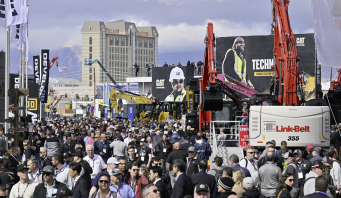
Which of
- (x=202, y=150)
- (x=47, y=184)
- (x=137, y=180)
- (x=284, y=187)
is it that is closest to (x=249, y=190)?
(x=284, y=187)

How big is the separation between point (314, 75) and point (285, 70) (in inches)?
1086

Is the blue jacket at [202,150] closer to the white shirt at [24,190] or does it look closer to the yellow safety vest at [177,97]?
the white shirt at [24,190]

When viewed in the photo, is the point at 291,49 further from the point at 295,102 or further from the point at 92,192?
the point at 92,192

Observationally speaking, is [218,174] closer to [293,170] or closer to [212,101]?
[293,170]

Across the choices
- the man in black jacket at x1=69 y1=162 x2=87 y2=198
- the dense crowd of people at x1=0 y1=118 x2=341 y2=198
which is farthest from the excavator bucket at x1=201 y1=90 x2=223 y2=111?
the man in black jacket at x1=69 y1=162 x2=87 y2=198

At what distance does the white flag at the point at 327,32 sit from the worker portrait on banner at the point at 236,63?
38.3m

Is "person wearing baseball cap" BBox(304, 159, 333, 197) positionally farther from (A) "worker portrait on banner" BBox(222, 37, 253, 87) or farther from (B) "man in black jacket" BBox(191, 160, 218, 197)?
(A) "worker portrait on banner" BBox(222, 37, 253, 87)

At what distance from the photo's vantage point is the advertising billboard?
187ft

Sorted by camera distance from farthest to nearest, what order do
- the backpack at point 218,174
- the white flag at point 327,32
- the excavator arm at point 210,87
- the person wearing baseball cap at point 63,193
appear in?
the excavator arm at point 210,87 < the backpack at point 218,174 < the person wearing baseball cap at point 63,193 < the white flag at point 327,32

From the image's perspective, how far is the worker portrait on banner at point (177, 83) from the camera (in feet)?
187

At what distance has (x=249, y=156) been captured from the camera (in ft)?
32.9

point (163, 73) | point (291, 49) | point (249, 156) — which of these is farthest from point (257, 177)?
point (163, 73)

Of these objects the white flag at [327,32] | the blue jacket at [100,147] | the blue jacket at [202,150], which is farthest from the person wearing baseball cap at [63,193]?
the blue jacket at [100,147]

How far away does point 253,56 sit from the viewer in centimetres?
4444
